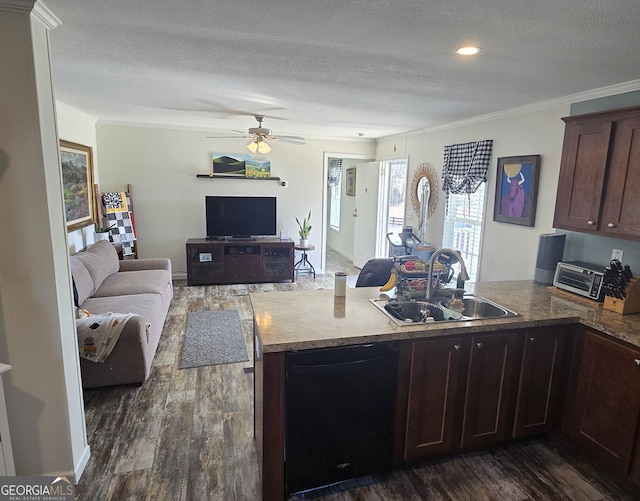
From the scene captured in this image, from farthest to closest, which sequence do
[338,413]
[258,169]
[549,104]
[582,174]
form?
[258,169], [549,104], [582,174], [338,413]

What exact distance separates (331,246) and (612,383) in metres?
7.41

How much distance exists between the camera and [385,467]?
209 cm

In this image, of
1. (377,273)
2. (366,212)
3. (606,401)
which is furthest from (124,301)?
(366,212)

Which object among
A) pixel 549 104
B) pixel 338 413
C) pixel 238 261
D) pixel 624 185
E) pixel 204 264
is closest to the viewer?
pixel 338 413

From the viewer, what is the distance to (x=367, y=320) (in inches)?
83.0

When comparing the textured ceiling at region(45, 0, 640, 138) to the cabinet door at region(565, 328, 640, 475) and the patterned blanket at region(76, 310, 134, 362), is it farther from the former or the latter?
the patterned blanket at region(76, 310, 134, 362)

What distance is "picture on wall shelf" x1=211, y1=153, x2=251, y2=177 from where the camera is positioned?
602 cm

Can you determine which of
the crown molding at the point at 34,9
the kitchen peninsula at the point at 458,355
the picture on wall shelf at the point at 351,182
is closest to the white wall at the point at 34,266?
the crown molding at the point at 34,9

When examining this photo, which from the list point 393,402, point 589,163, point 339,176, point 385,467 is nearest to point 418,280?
point 393,402

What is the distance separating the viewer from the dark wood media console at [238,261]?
18.9ft

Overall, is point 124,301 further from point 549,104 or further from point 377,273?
point 549,104

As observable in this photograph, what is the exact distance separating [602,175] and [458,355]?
1.57 meters

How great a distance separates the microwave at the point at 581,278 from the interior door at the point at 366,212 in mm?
3821

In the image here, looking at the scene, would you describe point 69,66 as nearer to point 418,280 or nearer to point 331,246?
point 418,280
